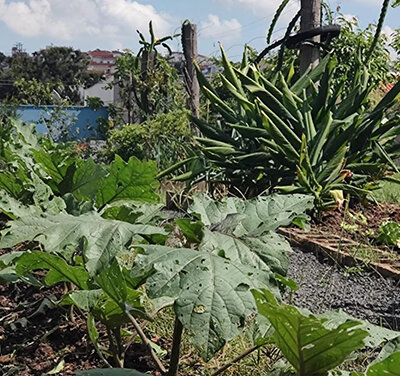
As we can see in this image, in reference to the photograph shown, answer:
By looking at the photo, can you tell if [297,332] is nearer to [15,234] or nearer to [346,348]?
[346,348]

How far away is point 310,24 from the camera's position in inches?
242

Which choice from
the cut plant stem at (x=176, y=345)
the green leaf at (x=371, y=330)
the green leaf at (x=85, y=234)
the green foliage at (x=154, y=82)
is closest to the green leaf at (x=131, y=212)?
the green leaf at (x=85, y=234)

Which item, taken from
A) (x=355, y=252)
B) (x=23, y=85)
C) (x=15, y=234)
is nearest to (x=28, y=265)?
(x=15, y=234)

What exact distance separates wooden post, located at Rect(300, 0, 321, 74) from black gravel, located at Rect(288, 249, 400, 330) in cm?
245

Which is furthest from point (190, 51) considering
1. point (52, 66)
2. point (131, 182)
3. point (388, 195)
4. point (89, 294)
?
point (52, 66)

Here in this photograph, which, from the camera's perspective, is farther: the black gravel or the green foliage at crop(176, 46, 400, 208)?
the green foliage at crop(176, 46, 400, 208)

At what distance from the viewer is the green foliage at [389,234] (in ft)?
15.2

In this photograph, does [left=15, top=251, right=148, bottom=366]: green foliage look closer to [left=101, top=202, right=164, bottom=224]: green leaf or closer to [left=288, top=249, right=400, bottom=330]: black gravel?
[left=101, top=202, right=164, bottom=224]: green leaf

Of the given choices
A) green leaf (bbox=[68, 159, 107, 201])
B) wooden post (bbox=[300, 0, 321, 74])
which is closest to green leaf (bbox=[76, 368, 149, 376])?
green leaf (bbox=[68, 159, 107, 201])

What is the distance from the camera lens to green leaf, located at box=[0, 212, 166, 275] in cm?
151

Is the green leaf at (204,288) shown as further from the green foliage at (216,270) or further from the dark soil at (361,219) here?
the dark soil at (361,219)

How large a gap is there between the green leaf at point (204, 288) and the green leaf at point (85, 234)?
14cm

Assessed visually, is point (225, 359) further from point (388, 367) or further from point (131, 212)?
point (388, 367)

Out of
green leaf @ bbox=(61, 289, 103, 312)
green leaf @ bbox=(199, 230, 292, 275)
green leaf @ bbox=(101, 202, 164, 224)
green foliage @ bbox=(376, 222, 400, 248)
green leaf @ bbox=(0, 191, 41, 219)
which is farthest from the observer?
green foliage @ bbox=(376, 222, 400, 248)
